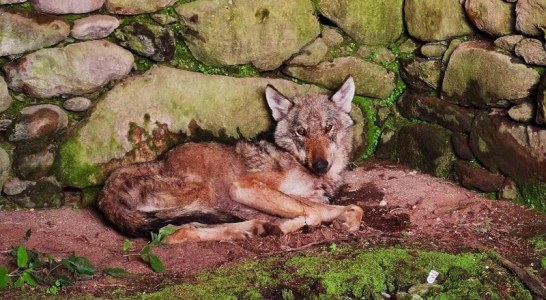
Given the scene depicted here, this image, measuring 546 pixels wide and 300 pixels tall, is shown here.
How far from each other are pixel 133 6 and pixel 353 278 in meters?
3.07

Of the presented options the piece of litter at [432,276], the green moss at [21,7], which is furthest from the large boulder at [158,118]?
the piece of litter at [432,276]

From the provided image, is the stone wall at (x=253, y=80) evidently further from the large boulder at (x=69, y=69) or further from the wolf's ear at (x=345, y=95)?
the wolf's ear at (x=345, y=95)

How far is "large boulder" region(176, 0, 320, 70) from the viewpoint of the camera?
6.36 meters

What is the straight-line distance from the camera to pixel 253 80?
6.74 metres

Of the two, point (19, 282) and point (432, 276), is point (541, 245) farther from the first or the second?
point (19, 282)

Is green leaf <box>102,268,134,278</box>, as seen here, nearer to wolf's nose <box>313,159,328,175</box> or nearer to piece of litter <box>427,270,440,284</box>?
piece of litter <box>427,270,440,284</box>

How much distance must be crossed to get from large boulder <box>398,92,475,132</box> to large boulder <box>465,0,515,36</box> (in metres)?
0.76

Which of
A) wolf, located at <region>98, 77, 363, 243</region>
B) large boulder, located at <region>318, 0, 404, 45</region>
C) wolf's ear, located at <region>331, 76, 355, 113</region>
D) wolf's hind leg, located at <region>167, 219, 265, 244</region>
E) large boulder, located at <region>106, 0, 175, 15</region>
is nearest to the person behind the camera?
wolf's hind leg, located at <region>167, 219, 265, 244</region>

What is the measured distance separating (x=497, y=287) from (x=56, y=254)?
3.04m

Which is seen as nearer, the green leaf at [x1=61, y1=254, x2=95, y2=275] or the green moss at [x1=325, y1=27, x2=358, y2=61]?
the green leaf at [x1=61, y1=254, x2=95, y2=275]

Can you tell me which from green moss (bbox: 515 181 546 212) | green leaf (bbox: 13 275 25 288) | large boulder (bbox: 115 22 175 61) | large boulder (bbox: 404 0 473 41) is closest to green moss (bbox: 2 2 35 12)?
large boulder (bbox: 115 22 175 61)

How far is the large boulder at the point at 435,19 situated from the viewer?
626 centimetres

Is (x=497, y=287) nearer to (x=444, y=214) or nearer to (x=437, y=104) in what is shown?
(x=444, y=214)

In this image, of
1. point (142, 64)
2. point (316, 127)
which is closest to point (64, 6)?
point (142, 64)
